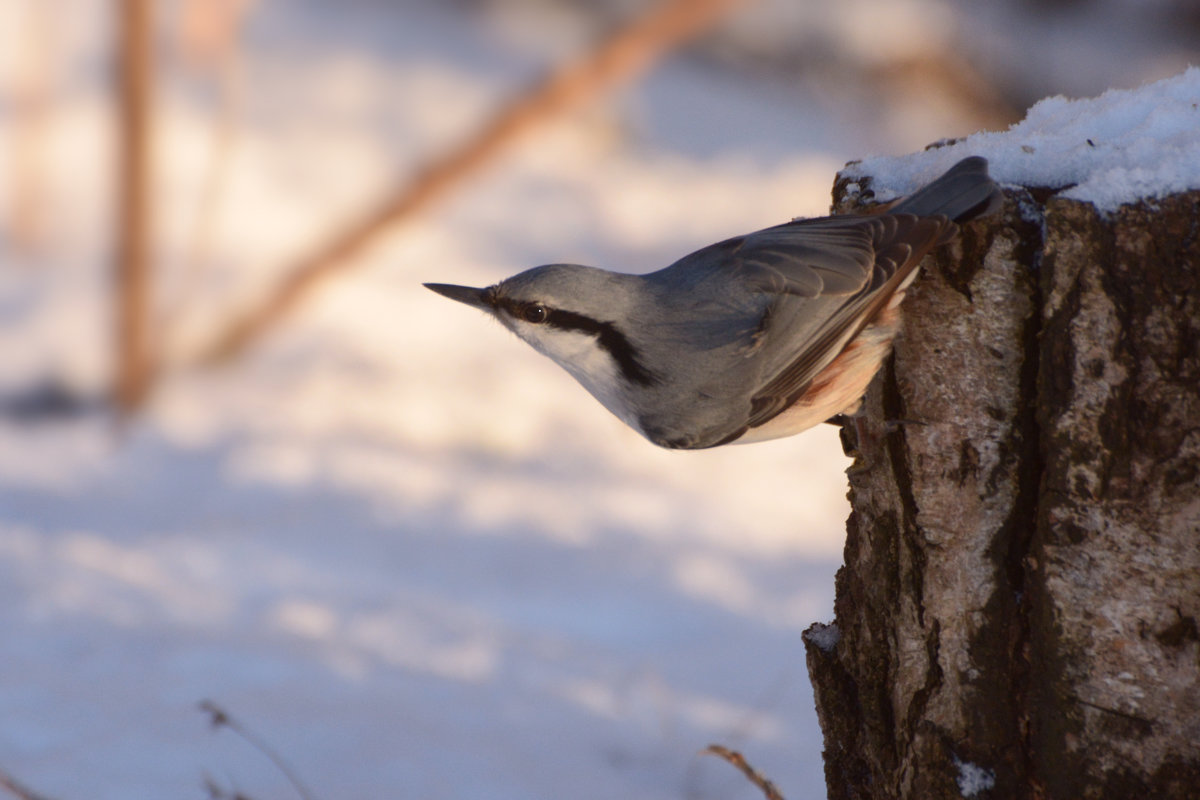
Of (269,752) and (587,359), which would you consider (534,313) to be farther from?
(269,752)

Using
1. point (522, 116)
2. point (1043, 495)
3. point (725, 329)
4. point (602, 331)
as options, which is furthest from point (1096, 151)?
point (522, 116)

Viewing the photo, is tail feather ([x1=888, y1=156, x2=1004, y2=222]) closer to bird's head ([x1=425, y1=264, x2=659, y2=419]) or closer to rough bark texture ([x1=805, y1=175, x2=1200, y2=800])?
rough bark texture ([x1=805, y1=175, x2=1200, y2=800])

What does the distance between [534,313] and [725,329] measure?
1.15ft

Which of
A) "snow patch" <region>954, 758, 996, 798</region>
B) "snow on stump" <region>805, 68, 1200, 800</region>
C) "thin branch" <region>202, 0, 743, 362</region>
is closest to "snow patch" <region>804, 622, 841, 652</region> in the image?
"snow on stump" <region>805, 68, 1200, 800</region>

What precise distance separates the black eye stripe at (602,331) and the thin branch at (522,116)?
9.61ft

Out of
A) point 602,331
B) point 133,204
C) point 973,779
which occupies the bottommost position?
point 973,779

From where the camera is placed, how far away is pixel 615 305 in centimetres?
181

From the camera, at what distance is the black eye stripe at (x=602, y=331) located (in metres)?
1.84

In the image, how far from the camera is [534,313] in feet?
6.13

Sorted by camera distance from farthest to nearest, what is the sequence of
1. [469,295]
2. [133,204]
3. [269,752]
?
[133,204]
[269,752]
[469,295]

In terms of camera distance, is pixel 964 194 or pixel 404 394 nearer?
pixel 964 194

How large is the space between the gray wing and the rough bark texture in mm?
139

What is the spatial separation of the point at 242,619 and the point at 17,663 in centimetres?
66

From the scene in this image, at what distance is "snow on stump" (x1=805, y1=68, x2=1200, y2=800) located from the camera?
1370mm
